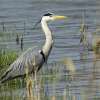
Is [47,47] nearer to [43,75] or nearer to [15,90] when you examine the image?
[43,75]

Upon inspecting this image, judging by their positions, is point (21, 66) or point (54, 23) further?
point (54, 23)

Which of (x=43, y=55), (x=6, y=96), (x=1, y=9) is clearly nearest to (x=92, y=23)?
(x=1, y=9)

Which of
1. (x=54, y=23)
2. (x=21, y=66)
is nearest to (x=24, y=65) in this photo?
(x=21, y=66)

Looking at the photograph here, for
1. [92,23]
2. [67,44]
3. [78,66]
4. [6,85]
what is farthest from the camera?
[92,23]

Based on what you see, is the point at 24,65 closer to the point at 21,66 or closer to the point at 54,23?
the point at 21,66

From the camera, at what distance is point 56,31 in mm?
14273

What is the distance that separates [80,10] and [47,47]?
314 inches

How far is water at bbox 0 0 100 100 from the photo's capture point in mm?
11558

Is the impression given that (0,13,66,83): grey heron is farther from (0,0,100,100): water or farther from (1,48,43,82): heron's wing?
(0,0,100,100): water

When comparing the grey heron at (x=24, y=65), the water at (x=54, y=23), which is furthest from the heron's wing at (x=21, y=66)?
the water at (x=54, y=23)

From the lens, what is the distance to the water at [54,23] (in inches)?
455

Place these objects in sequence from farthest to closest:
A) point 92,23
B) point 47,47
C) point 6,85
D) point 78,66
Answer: point 92,23, point 78,66, point 47,47, point 6,85

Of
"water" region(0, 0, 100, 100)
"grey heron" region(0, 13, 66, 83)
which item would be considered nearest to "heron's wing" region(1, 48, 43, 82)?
"grey heron" region(0, 13, 66, 83)

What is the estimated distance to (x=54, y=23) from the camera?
1559 centimetres
